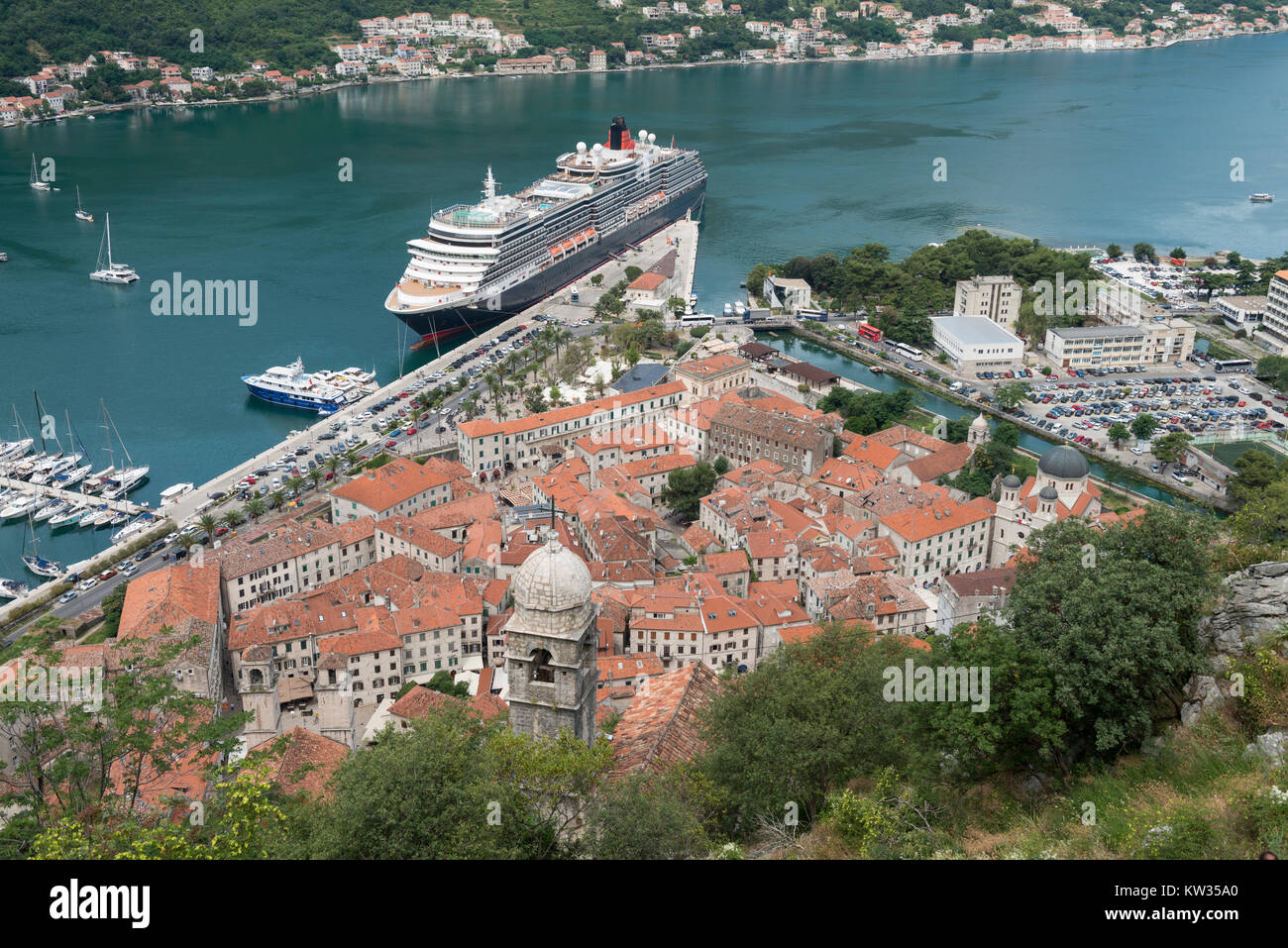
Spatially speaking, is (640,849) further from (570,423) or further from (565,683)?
(570,423)

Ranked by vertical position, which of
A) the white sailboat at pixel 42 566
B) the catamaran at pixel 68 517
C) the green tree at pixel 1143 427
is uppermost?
the green tree at pixel 1143 427

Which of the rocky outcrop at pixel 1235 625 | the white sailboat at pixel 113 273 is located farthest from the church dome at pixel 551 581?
the white sailboat at pixel 113 273

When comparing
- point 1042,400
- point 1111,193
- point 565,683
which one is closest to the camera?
point 565,683

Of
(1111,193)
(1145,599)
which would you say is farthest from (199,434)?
(1111,193)

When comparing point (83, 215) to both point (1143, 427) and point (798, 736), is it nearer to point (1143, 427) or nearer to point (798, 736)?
point (1143, 427)

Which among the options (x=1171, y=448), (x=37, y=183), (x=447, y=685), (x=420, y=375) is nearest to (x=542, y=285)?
(x=420, y=375)

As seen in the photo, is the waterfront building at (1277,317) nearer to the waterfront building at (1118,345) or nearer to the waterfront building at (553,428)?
the waterfront building at (1118,345)

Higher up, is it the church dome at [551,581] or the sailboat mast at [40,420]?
the church dome at [551,581]
